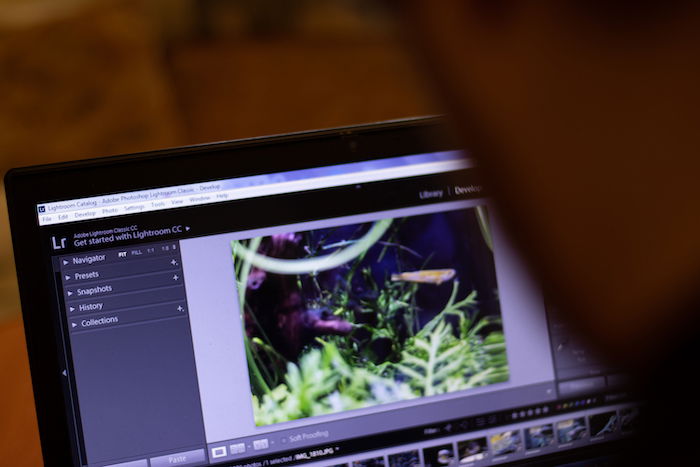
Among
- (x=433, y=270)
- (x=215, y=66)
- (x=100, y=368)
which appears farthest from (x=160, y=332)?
(x=215, y=66)

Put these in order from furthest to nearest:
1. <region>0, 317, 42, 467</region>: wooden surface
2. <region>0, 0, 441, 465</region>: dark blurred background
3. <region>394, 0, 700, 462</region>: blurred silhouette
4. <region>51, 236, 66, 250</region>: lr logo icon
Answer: <region>0, 0, 441, 465</region>: dark blurred background
<region>0, 317, 42, 467</region>: wooden surface
<region>51, 236, 66, 250</region>: lr logo icon
<region>394, 0, 700, 462</region>: blurred silhouette

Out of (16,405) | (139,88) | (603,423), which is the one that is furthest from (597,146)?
(139,88)

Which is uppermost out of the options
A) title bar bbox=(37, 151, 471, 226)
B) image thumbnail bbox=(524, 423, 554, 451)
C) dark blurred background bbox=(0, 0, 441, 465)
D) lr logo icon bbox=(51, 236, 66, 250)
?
dark blurred background bbox=(0, 0, 441, 465)

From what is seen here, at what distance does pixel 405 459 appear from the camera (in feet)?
2.26

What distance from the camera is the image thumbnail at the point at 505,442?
70 centimetres

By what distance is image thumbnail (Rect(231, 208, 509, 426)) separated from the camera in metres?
0.66

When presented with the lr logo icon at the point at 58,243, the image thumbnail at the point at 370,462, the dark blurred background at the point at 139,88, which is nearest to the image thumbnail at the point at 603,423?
the image thumbnail at the point at 370,462

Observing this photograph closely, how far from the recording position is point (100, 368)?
65 centimetres

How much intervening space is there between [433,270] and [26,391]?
1.69ft

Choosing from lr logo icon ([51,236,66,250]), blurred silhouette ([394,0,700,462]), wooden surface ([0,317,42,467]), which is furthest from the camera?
wooden surface ([0,317,42,467])

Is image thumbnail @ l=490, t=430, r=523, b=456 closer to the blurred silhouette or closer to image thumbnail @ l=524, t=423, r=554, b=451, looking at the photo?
image thumbnail @ l=524, t=423, r=554, b=451

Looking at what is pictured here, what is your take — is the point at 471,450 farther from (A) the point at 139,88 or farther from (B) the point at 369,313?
(A) the point at 139,88

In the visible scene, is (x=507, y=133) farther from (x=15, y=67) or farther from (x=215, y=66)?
(x=215, y=66)

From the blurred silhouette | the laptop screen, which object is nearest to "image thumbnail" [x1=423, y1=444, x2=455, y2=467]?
the laptop screen
